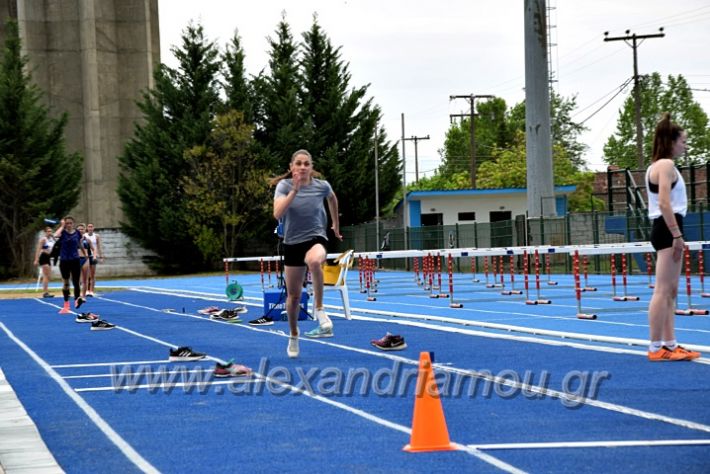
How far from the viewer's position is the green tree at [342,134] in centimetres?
6488

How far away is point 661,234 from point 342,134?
184 ft

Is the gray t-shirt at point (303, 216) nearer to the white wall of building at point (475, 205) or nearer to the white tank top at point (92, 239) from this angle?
the white tank top at point (92, 239)

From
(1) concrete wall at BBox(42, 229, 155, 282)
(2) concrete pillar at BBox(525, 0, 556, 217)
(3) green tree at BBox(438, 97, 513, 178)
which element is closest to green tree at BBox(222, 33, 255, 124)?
(1) concrete wall at BBox(42, 229, 155, 282)

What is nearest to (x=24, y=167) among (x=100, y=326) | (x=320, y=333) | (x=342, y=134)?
(x=342, y=134)

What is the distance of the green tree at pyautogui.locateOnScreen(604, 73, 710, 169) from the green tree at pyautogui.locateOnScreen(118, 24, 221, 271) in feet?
181

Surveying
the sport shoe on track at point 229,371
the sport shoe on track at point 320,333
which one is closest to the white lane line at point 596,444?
the sport shoe on track at point 229,371

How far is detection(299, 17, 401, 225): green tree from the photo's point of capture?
6488 centimetres

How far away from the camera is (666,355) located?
10898 mm

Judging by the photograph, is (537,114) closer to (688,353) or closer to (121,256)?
(121,256)

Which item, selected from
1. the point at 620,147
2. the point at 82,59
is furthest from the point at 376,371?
the point at 620,147

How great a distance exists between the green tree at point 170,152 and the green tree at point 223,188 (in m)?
0.64

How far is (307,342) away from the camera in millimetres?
14375

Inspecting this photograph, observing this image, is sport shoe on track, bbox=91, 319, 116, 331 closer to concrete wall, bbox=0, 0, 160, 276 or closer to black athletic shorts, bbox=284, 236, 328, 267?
black athletic shorts, bbox=284, 236, 328, 267

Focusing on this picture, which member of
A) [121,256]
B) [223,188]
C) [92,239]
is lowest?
[121,256]
